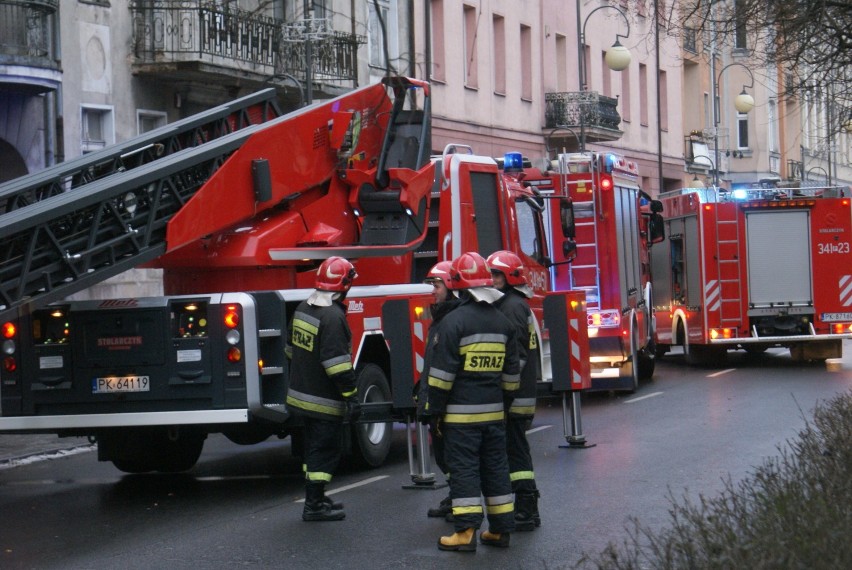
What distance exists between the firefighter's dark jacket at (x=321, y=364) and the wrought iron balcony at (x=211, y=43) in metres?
13.3

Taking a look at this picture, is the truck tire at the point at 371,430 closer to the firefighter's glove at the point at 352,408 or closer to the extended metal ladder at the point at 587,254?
the firefighter's glove at the point at 352,408

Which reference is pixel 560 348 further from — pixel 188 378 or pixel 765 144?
pixel 765 144

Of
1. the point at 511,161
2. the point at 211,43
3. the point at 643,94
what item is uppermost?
the point at 643,94

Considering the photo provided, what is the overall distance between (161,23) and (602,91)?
22.7m

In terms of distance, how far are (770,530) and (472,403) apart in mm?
2665

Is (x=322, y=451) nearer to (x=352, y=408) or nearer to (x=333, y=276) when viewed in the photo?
(x=352, y=408)

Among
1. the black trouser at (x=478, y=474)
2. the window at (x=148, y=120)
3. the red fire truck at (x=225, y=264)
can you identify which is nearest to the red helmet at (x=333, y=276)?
the red fire truck at (x=225, y=264)

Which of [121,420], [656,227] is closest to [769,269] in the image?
Answer: [656,227]

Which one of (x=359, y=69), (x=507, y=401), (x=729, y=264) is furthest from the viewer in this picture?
(x=359, y=69)

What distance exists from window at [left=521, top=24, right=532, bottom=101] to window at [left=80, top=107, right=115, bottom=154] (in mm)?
17336

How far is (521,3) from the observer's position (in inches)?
1533

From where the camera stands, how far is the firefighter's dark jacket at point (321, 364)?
10.2 meters

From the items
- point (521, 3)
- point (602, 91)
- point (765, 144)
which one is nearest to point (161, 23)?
point (521, 3)

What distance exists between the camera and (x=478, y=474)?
29.5ft
